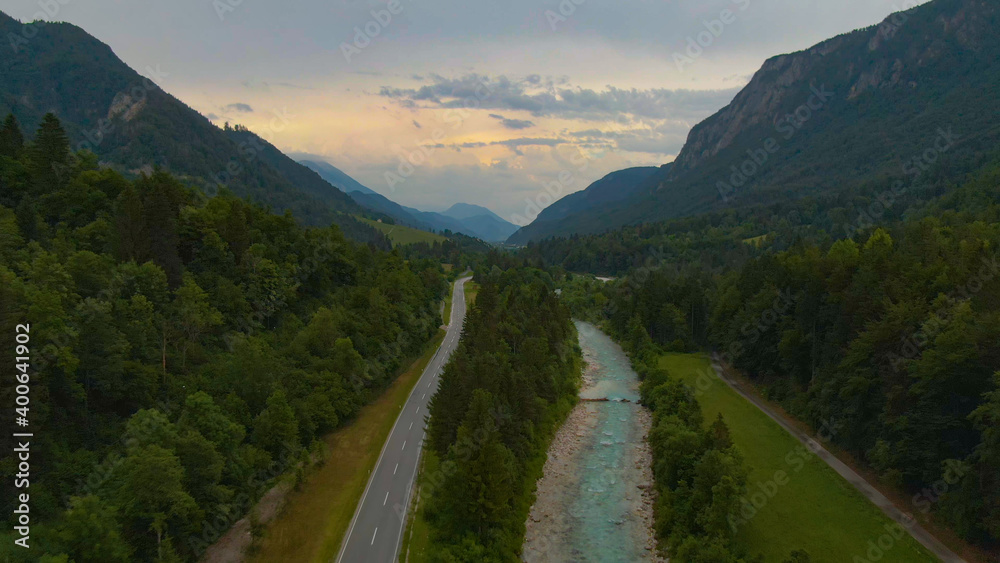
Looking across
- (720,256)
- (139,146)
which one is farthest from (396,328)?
(139,146)

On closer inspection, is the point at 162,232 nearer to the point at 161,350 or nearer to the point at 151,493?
the point at 161,350

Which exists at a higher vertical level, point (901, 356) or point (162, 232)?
point (162, 232)

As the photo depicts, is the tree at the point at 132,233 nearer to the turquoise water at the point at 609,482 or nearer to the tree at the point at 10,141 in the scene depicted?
the tree at the point at 10,141

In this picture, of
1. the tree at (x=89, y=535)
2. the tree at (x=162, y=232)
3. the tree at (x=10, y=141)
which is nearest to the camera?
the tree at (x=89, y=535)

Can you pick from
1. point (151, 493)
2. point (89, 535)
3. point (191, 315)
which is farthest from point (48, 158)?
point (89, 535)

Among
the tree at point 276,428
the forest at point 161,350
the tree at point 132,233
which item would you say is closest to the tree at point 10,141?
the forest at point 161,350

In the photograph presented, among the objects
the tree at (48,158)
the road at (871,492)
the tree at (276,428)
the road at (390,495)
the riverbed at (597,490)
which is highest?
the tree at (48,158)
